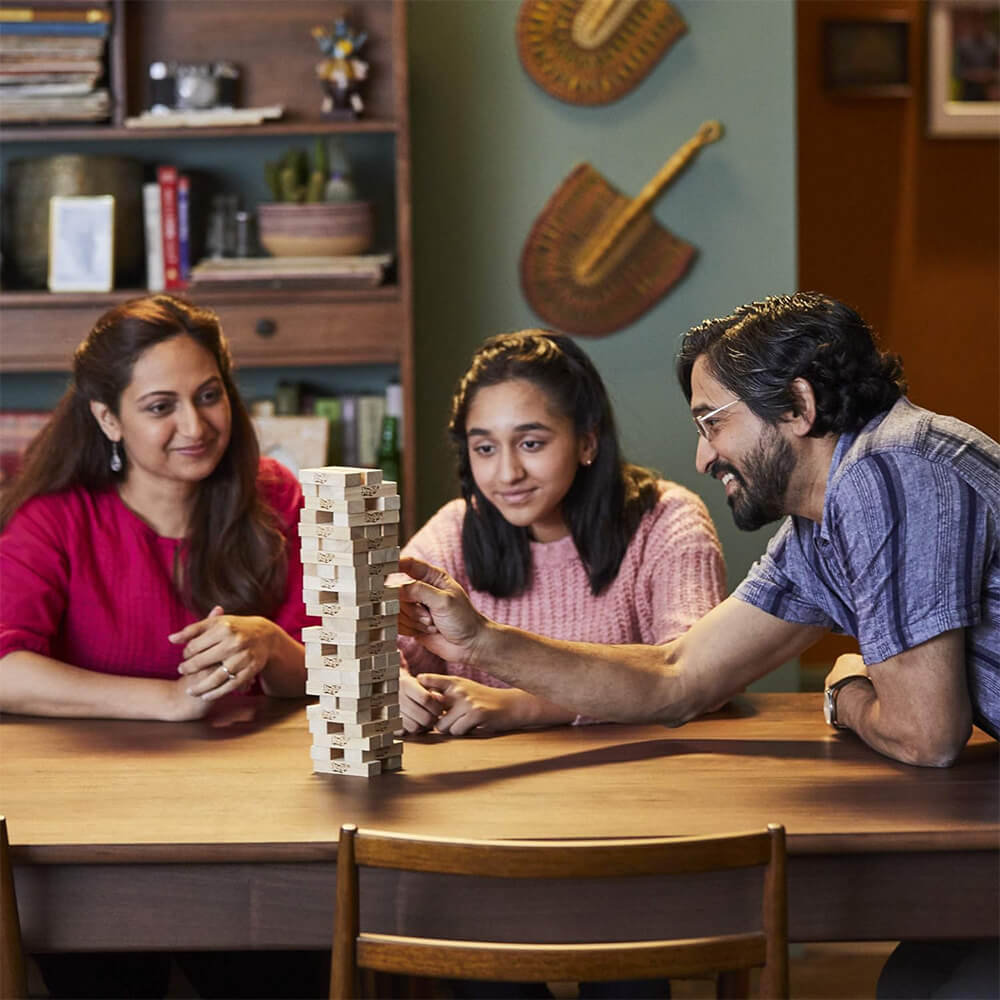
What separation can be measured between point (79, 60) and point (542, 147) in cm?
113

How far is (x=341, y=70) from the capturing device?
10.9 feet

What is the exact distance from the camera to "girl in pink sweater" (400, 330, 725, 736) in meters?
2.25

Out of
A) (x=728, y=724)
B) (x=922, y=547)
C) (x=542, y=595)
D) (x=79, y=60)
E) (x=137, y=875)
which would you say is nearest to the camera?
(x=137, y=875)

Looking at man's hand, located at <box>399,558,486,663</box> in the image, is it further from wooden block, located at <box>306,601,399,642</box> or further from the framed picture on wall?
the framed picture on wall

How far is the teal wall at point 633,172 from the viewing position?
134 inches

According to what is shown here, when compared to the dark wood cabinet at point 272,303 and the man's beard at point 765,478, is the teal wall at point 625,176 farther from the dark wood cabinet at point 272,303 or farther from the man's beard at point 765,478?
the man's beard at point 765,478

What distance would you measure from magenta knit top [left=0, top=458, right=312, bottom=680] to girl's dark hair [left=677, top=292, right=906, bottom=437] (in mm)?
884

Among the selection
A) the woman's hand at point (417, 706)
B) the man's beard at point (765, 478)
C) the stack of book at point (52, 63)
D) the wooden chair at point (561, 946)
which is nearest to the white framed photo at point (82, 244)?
the stack of book at point (52, 63)

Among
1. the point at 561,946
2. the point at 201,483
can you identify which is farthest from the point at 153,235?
the point at 561,946

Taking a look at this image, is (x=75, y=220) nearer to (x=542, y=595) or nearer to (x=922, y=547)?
(x=542, y=595)

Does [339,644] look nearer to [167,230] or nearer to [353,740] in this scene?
[353,740]

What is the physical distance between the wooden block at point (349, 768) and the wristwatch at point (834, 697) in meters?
0.62

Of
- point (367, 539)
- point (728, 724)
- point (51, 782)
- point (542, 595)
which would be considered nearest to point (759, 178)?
point (542, 595)

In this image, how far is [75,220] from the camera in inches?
132
